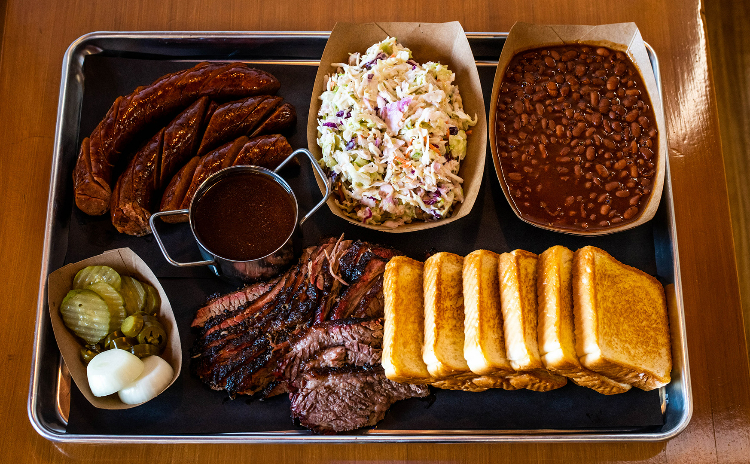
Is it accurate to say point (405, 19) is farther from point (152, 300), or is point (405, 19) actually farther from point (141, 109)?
point (152, 300)

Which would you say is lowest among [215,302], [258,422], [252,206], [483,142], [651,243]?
[258,422]

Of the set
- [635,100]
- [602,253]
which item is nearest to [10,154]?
[602,253]

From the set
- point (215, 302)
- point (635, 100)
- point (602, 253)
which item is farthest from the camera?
point (635, 100)

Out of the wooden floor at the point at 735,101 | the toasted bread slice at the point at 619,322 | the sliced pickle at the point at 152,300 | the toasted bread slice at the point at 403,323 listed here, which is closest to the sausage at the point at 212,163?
the sliced pickle at the point at 152,300

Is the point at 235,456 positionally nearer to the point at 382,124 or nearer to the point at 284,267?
the point at 284,267

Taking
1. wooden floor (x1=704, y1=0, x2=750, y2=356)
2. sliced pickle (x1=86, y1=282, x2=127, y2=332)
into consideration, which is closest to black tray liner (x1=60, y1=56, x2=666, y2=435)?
sliced pickle (x1=86, y1=282, x2=127, y2=332)

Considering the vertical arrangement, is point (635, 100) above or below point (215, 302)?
Answer: above

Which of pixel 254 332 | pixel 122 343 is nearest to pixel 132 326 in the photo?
pixel 122 343

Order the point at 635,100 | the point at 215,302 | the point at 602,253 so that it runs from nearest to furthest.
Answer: the point at 602,253 < the point at 215,302 < the point at 635,100
